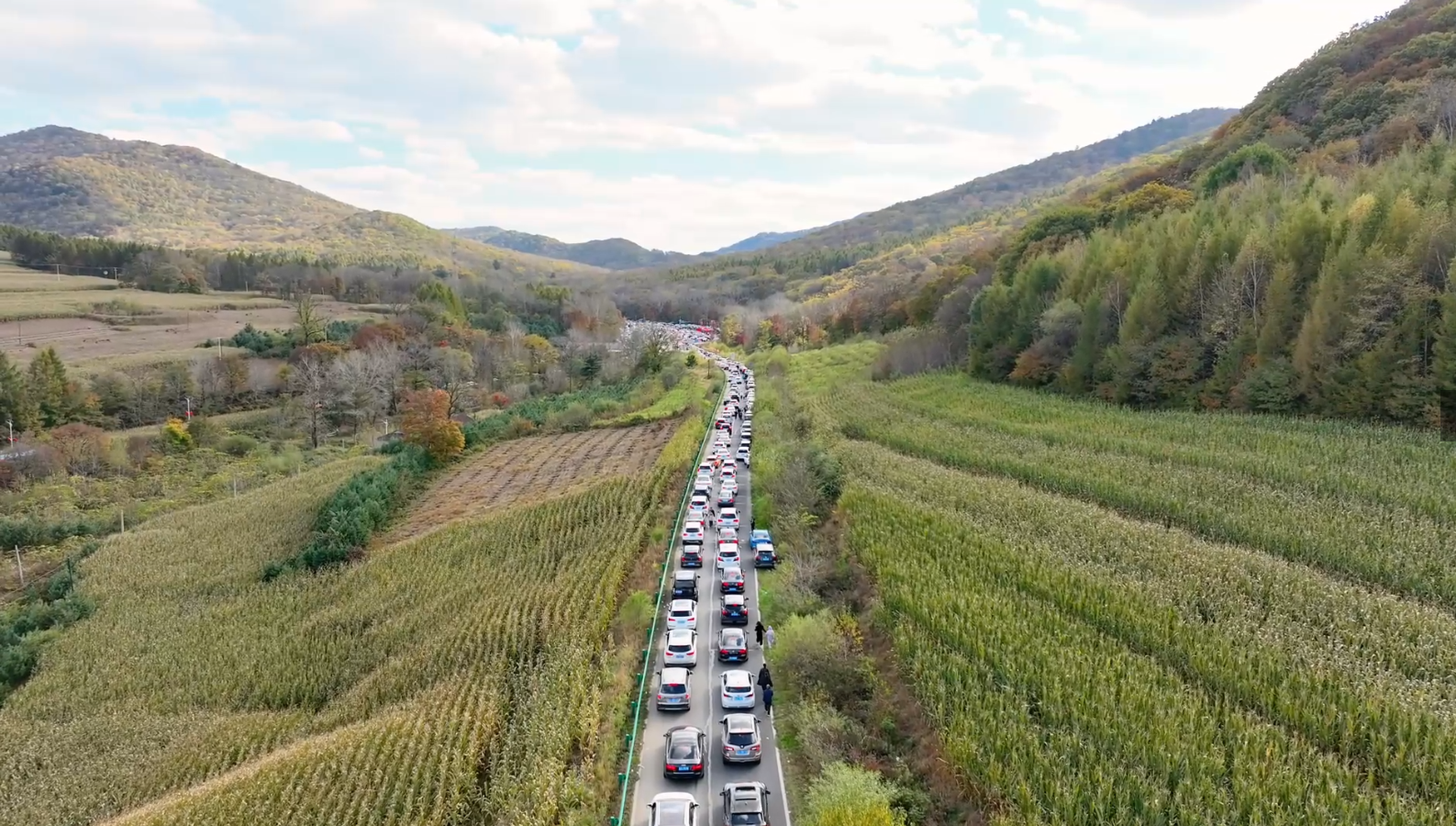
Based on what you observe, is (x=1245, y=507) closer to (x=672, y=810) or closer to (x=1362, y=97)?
(x=672, y=810)

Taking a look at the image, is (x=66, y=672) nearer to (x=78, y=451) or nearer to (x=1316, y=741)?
(x=78, y=451)

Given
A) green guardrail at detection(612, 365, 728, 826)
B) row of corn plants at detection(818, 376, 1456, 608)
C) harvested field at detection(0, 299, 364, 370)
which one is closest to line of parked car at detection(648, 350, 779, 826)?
green guardrail at detection(612, 365, 728, 826)

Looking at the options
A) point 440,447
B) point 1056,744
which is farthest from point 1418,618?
point 440,447

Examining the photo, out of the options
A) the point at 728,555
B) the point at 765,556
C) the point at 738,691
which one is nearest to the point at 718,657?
the point at 738,691

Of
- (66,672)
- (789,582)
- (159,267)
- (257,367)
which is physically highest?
(159,267)

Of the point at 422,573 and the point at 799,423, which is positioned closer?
the point at 422,573

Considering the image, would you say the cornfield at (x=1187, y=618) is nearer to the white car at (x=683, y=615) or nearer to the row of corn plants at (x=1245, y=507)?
the row of corn plants at (x=1245, y=507)

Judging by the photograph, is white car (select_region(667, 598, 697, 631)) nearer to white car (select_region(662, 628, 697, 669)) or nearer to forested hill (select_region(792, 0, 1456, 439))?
white car (select_region(662, 628, 697, 669))
